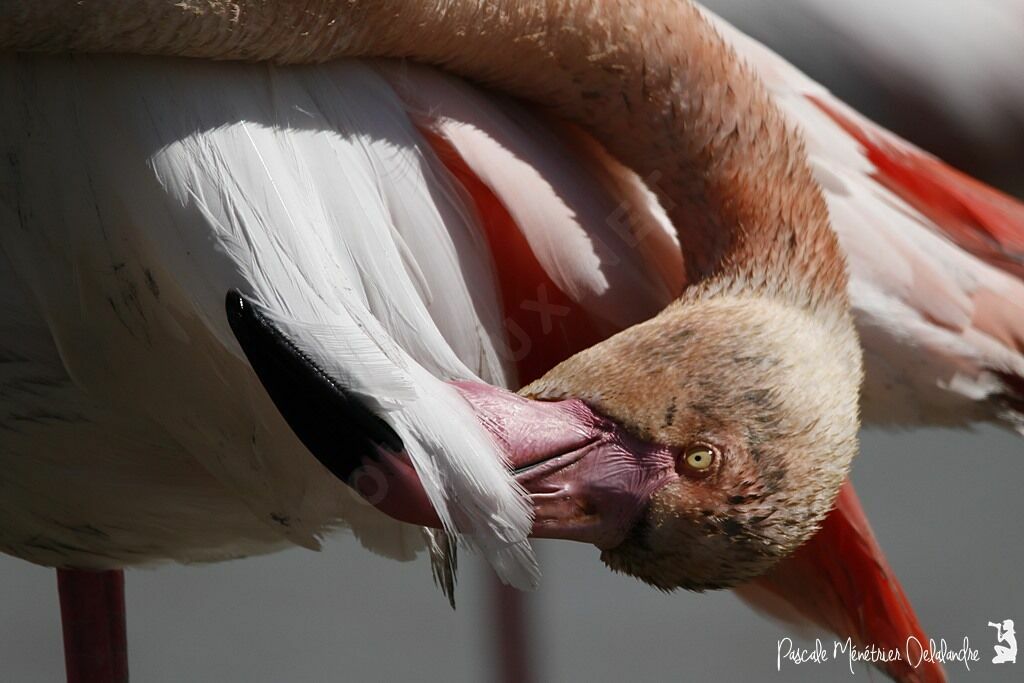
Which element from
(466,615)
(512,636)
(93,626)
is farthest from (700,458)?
(466,615)

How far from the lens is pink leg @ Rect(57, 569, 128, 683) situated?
1.62 m

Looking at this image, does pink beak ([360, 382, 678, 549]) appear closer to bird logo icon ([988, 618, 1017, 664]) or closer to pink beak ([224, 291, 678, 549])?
pink beak ([224, 291, 678, 549])

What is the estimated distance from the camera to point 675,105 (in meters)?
1.24

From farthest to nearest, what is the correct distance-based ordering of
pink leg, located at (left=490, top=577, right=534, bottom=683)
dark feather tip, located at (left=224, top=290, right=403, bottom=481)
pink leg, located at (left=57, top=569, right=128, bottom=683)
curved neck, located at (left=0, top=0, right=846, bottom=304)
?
pink leg, located at (left=490, top=577, right=534, bottom=683)
pink leg, located at (left=57, top=569, right=128, bottom=683)
curved neck, located at (left=0, top=0, right=846, bottom=304)
dark feather tip, located at (left=224, top=290, right=403, bottom=481)

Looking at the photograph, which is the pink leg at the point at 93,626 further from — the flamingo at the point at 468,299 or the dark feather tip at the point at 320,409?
the dark feather tip at the point at 320,409

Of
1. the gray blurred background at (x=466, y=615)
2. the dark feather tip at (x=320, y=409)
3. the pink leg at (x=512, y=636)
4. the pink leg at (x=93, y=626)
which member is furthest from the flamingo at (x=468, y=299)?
the gray blurred background at (x=466, y=615)

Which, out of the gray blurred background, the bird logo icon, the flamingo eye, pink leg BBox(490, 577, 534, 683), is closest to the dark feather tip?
the flamingo eye

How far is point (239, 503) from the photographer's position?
132 centimetres

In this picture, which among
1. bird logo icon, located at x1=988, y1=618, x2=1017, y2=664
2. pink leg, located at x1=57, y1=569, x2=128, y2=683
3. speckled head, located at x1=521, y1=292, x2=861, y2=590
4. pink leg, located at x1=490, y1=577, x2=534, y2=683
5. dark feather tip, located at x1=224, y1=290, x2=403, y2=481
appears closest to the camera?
dark feather tip, located at x1=224, y1=290, x2=403, y2=481

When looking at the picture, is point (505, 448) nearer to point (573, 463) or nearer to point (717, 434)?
point (573, 463)

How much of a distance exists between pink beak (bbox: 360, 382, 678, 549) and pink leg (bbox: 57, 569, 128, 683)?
812mm

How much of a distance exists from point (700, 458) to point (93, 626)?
0.93 m

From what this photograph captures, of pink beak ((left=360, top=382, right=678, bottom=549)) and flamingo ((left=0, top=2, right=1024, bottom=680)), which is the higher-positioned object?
flamingo ((left=0, top=2, right=1024, bottom=680))

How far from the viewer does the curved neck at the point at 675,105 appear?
1167mm
